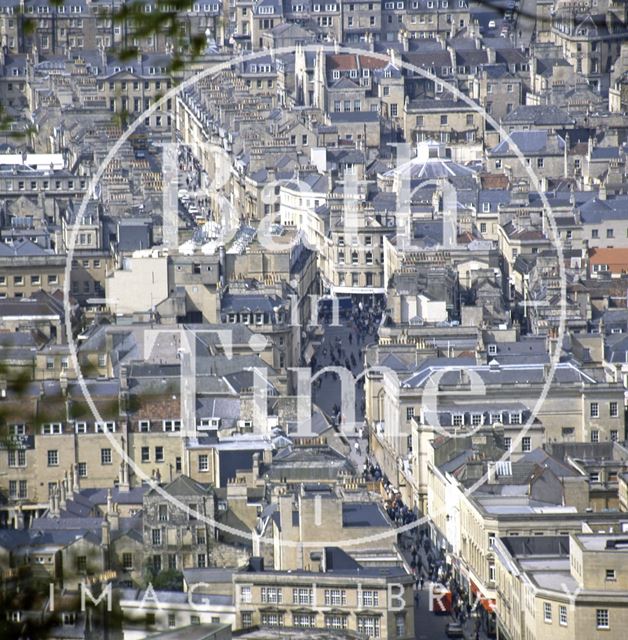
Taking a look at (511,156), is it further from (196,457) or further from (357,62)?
(196,457)

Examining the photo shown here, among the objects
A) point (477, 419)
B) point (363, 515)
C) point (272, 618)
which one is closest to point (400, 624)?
point (272, 618)

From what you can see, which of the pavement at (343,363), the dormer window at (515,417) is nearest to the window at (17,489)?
the pavement at (343,363)

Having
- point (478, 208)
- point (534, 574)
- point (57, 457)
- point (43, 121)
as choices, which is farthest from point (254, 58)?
point (534, 574)

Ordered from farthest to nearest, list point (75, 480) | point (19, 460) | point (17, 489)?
point (19, 460) → point (17, 489) → point (75, 480)

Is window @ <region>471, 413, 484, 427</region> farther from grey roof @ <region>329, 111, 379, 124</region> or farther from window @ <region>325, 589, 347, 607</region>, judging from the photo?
grey roof @ <region>329, 111, 379, 124</region>

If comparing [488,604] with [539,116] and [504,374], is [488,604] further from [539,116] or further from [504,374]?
[539,116]
